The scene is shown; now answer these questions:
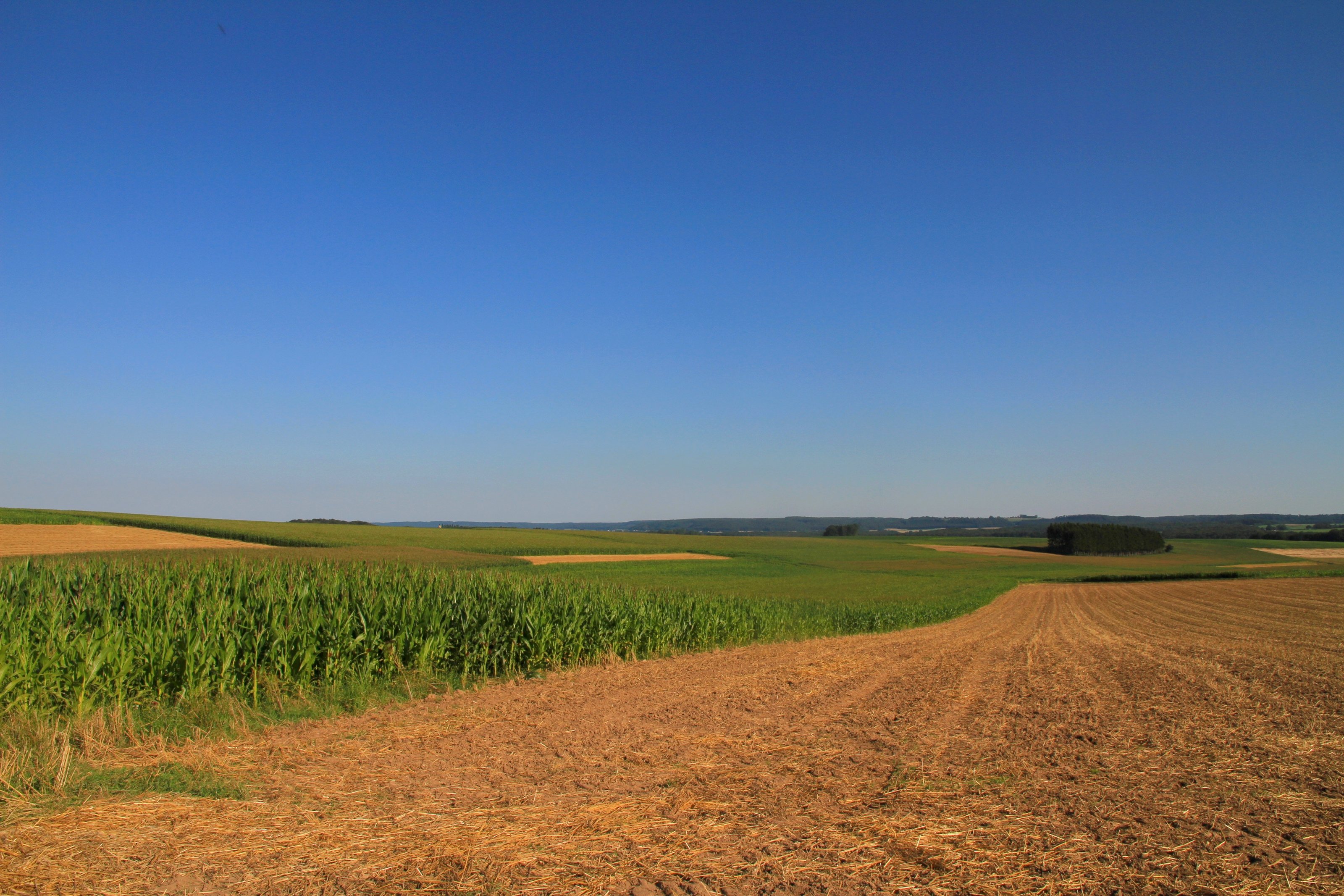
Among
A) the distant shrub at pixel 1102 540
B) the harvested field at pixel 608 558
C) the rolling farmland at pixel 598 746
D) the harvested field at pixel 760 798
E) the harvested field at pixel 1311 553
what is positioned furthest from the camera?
the distant shrub at pixel 1102 540

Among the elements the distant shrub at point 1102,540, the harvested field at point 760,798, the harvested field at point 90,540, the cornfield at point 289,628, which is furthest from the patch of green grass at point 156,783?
the distant shrub at point 1102,540

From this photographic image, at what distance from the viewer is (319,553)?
4272 centimetres

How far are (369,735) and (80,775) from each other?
2858 mm

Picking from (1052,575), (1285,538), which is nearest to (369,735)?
(1052,575)

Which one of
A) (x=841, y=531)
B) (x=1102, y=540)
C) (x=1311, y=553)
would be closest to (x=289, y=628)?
(x=1102, y=540)

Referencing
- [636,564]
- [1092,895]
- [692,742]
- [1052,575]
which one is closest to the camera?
[1092,895]

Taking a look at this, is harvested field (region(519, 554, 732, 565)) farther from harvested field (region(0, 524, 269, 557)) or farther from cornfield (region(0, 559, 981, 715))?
cornfield (region(0, 559, 981, 715))

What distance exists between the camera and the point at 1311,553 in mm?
89062

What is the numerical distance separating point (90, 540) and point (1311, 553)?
11702cm

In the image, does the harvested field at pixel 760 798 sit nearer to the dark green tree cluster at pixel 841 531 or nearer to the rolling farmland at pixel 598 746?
the rolling farmland at pixel 598 746

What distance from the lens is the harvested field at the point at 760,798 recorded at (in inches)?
199

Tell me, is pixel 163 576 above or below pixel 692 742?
above

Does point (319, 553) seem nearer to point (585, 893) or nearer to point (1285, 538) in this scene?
point (585, 893)

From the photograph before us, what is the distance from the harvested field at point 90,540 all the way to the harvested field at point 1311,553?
323ft
